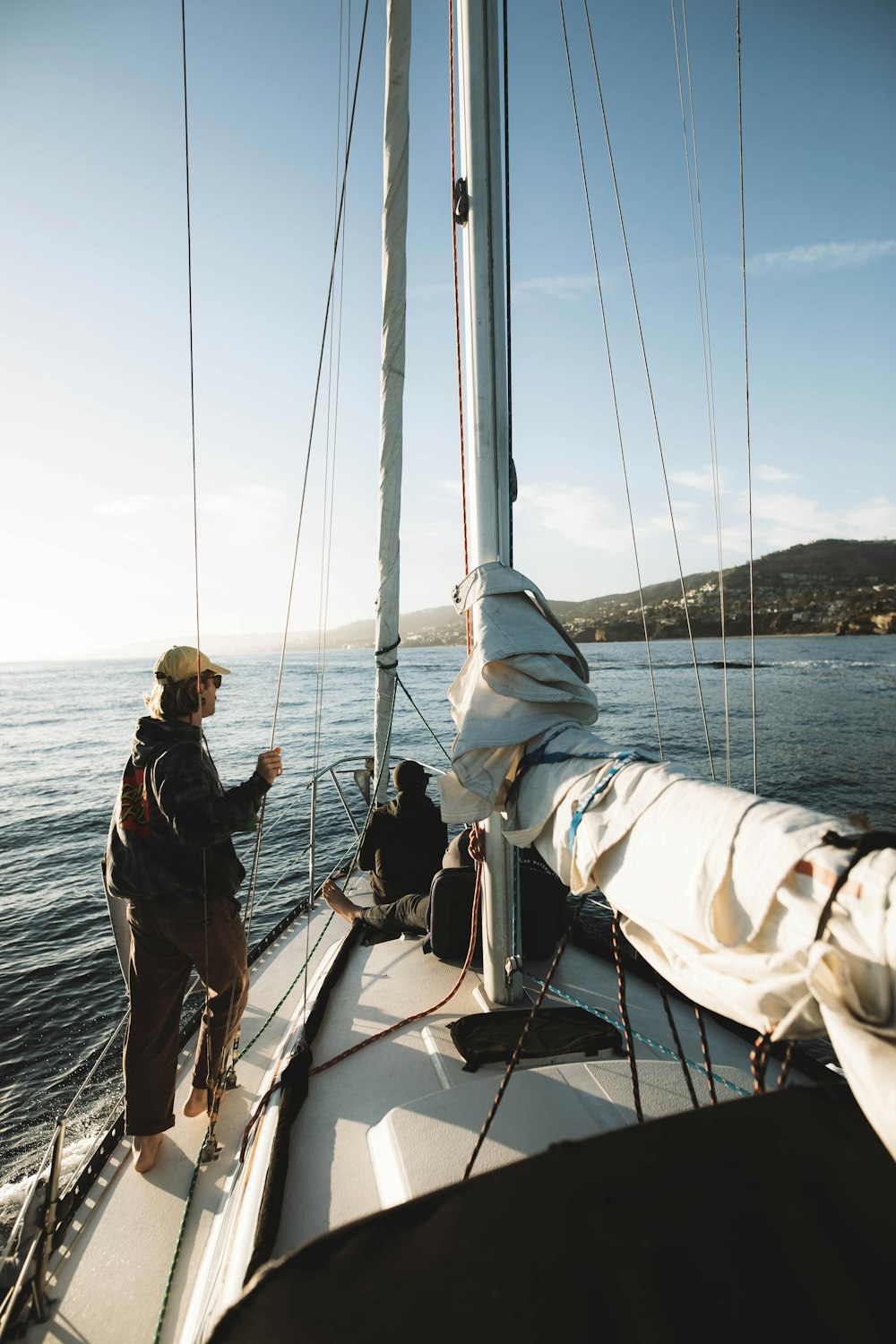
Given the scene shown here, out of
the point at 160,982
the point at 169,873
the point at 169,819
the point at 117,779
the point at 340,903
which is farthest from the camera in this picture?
the point at 117,779

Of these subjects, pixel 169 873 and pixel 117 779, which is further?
pixel 117 779

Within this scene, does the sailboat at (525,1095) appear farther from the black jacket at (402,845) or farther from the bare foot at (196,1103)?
the black jacket at (402,845)

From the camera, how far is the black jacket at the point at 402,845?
Answer: 4.59m

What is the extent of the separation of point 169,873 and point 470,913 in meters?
1.67

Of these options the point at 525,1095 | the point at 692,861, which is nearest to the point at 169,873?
the point at 525,1095

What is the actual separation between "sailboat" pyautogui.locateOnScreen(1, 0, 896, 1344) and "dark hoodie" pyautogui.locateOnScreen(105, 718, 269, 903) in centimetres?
88

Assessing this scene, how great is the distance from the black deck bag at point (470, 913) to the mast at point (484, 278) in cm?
106

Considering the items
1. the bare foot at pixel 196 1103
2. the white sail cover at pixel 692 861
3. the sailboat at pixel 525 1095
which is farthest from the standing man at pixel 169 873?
the white sail cover at pixel 692 861

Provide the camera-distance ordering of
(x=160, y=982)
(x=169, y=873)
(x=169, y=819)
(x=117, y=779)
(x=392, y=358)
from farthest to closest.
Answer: (x=117, y=779) < (x=392, y=358) < (x=160, y=982) < (x=169, y=873) < (x=169, y=819)

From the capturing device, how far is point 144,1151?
2.56 meters

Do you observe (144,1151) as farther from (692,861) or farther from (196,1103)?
(692,861)

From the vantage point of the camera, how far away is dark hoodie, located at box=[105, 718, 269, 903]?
7.79 ft

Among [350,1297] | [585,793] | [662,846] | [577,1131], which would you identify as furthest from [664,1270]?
[577,1131]

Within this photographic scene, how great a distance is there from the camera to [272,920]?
8.28 meters
